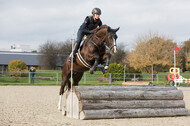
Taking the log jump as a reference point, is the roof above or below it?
above

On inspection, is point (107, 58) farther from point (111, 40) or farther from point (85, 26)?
point (85, 26)

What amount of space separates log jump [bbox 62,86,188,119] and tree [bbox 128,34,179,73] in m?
22.9

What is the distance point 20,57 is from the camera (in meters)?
39.3

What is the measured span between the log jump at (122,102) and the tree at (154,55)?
2293 centimetres

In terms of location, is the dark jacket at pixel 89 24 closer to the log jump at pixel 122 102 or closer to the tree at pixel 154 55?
the log jump at pixel 122 102

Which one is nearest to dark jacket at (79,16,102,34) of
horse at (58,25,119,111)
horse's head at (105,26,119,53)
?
horse at (58,25,119,111)

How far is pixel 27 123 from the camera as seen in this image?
187 inches

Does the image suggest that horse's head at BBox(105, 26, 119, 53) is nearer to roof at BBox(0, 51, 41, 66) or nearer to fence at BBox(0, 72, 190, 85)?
fence at BBox(0, 72, 190, 85)

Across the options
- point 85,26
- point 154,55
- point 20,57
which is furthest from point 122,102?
point 20,57

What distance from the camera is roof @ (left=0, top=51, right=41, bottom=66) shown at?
3881 cm

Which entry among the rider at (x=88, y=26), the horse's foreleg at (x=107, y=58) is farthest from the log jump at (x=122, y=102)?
the rider at (x=88, y=26)

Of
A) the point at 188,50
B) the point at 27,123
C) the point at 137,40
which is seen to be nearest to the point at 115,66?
the point at 137,40

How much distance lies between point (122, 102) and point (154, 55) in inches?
959

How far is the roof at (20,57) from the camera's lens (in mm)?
38812
